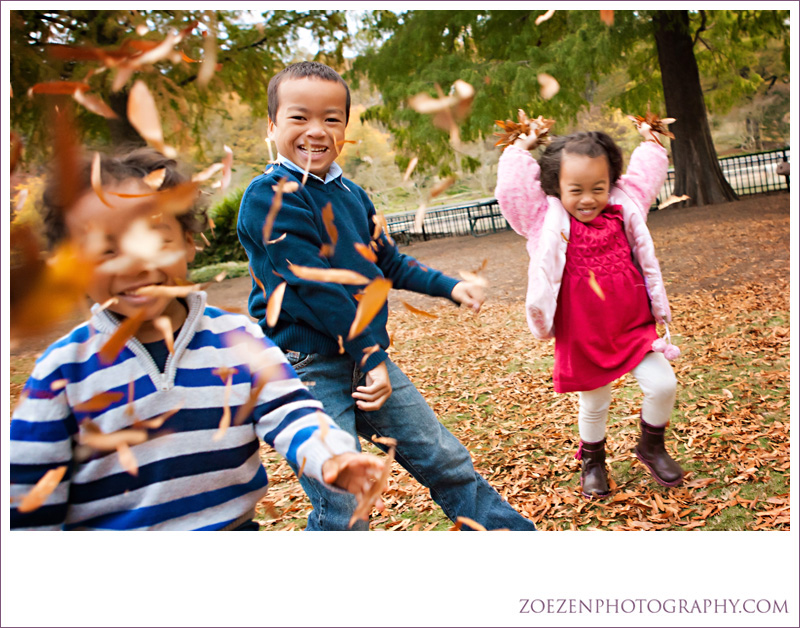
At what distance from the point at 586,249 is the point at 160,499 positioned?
1511 millimetres

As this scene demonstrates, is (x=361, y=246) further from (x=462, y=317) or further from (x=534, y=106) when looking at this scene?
(x=534, y=106)

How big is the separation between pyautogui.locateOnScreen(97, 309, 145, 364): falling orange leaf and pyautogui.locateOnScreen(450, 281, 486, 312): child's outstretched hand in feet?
2.81

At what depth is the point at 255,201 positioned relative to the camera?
1576mm

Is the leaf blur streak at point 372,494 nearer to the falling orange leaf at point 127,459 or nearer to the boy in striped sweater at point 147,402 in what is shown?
the boy in striped sweater at point 147,402

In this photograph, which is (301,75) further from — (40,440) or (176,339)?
(40,440)

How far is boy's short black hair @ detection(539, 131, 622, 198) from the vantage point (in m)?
2.09

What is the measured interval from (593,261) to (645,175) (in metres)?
0.37

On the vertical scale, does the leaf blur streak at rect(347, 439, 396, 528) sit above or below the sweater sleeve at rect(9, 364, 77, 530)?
below

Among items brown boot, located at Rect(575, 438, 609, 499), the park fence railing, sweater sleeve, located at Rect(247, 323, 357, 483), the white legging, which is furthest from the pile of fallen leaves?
the park fence railing

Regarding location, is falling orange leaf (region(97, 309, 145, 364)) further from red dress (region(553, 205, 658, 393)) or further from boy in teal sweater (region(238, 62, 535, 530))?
red dress (region(553, 205, 658, 393))

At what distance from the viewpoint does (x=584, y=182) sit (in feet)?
6.81

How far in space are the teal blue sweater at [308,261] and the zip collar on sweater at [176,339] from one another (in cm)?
27

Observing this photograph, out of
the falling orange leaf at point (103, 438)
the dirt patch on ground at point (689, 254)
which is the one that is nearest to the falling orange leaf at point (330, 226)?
the falling orange leaf at point (103, 438)

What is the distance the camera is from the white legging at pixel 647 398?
214 cm
